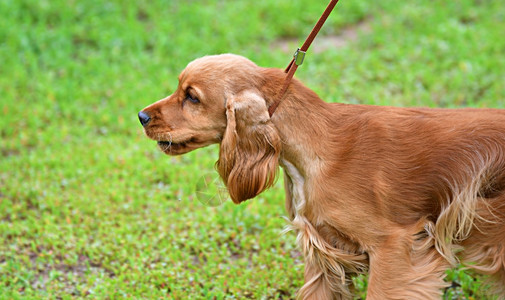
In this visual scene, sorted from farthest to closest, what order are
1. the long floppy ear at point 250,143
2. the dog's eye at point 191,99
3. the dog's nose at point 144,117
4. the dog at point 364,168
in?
the dog's nose at point 144,117 < the dog's eye at point 191,99 < the long floppy ear at point 250,143 < the dog at point 364,168

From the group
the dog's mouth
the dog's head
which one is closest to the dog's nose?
the dog's head

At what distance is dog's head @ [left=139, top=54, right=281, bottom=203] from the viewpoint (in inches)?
151

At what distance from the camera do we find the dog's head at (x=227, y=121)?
12.6 feet

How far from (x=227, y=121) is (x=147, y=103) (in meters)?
4.27

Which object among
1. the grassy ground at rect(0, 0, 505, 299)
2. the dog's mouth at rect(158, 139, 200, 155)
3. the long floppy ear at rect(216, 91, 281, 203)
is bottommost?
the grassy ground at rect(0, 0, 505, 299)

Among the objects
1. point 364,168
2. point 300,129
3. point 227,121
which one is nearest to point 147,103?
point 227,121

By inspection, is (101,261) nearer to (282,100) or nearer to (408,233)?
(282,100)

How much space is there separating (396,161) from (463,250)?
27.1 inches

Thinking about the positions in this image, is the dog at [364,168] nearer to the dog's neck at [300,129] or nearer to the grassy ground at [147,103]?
the dog's neck at [300,129]

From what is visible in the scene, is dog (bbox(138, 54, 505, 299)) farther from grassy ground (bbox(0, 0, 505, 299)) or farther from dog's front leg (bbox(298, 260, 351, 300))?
grassy ground (bbox(0, 0, 505, 299))

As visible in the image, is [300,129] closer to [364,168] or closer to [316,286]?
[364,168]

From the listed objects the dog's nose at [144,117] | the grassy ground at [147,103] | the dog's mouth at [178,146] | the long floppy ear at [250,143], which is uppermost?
the long floppy ear at [250,143]

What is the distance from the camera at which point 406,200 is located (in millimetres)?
3744

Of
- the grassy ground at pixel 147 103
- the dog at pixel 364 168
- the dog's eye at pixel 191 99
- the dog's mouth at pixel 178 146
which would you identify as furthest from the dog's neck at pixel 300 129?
the grassy ground at pixel 147 103
